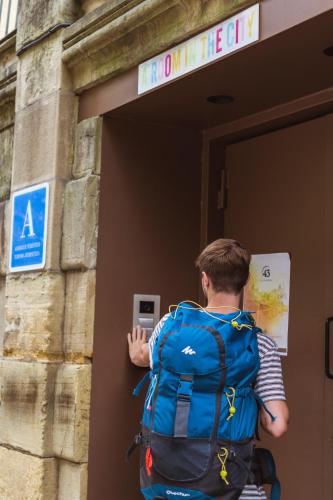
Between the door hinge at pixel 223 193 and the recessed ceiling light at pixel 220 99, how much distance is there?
2.03ft

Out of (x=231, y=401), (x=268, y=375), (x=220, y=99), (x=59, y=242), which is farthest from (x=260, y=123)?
(x=231, y=401)

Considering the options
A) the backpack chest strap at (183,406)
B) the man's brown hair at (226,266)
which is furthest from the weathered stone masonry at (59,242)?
the backpack chest strap at (183,406)

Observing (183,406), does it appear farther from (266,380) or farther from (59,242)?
(59,242)

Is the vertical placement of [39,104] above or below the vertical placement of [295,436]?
Answer: above

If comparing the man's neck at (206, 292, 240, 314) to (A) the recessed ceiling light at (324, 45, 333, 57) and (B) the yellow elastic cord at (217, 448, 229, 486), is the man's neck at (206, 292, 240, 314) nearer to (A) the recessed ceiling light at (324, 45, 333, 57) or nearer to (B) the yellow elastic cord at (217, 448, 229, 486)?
(B) the yellow elastic cord at (217, 448, 229, 486)

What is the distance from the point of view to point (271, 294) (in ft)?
14.4

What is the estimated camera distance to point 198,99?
429cm

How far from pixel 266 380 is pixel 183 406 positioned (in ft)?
1.21

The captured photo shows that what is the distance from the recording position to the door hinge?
190 inches

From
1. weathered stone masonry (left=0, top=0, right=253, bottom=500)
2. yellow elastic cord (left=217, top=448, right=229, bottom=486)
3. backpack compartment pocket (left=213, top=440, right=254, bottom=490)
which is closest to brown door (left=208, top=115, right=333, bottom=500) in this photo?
weathered stone masonry (left=0, top=0, right=253, bottom=500)

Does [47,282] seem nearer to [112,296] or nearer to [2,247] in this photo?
[112,296]

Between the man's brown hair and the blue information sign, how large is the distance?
68.0 inches

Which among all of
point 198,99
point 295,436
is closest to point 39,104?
point 198,99

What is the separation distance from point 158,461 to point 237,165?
86.4 inches
